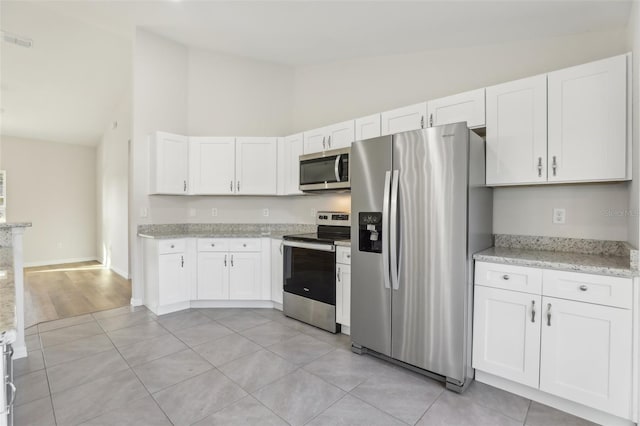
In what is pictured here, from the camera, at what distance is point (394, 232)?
7.59ft

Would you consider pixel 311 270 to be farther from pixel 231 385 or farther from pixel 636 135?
pixel 636 135

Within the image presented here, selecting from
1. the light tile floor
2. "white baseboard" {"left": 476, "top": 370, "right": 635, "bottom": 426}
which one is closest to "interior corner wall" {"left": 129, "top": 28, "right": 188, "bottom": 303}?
the light tile floor

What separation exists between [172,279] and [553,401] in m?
3.51

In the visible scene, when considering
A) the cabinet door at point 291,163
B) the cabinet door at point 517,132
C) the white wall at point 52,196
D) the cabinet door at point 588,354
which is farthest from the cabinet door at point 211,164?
the white wall at point 52,196

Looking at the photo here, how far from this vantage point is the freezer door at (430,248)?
2.06 meters

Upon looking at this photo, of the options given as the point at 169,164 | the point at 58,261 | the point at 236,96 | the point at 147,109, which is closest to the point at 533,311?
the point at 169,164

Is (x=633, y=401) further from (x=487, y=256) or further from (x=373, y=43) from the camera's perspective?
(x=373, y=43)

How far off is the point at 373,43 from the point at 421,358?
3.06 metres

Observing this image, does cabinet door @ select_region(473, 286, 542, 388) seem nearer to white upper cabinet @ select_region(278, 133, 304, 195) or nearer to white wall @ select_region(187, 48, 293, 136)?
white upper cabinet @ select_region(278, 133, 304, 195)

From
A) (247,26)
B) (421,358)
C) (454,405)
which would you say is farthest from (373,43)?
(454,405)

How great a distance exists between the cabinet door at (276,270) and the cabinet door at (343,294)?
0.86m

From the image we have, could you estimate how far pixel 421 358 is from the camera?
222 cm

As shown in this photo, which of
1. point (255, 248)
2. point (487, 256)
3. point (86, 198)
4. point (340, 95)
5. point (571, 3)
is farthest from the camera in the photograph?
point (86, 198)

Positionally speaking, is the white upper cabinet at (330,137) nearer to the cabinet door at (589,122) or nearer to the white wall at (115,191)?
→ the cabinet door at (589,122)
